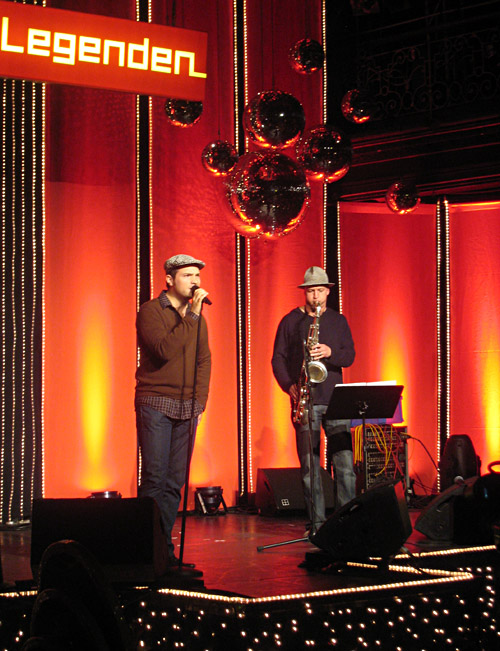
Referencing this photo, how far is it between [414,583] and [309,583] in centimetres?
54

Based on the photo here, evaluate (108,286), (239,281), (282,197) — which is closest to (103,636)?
(282,197)

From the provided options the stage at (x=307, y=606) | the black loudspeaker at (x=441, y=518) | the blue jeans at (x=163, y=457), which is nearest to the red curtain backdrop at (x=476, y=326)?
the black loudspeaker at (x=441, y=518)

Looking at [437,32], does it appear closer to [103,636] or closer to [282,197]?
[282,197]

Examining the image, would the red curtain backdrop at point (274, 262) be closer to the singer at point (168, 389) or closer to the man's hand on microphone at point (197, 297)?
the singer at point (168, 389)

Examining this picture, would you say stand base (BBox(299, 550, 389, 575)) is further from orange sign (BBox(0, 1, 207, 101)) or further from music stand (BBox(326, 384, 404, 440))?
orange sign (BBox(0, 1, 207, 101))

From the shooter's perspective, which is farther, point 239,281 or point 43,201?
point 239,281

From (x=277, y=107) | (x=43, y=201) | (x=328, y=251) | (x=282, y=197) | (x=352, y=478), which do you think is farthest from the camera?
(x=328, y=251)

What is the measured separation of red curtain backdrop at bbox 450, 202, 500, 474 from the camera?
27.5 feet

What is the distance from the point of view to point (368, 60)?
860 cm

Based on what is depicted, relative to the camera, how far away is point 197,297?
14.5 feet

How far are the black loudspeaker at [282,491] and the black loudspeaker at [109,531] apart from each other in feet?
10.9

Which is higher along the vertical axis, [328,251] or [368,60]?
[368,60]

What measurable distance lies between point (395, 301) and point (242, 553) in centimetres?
435

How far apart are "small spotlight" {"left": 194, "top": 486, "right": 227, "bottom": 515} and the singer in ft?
8.48
